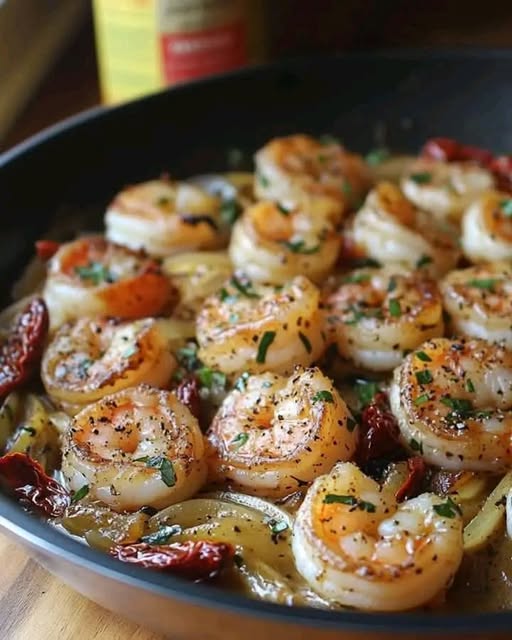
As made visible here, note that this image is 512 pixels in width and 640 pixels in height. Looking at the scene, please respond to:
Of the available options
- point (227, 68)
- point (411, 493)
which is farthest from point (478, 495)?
point (227, 68)

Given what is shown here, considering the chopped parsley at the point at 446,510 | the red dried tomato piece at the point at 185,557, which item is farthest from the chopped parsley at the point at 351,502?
the red dried tomato piece at the point at 185,557

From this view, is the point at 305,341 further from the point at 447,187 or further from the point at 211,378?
the point at 447,187

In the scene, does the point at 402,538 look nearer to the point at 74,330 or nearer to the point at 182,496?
the point at 182,496

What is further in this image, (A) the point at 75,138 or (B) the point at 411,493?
(A) the point at 75,138

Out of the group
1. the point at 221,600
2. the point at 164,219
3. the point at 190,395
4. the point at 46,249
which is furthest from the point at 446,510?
the point at 46,249

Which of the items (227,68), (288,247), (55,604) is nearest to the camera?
(55,604)

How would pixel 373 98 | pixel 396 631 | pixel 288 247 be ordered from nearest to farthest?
pixel 396 631 < pixel 288 247 < pixel 373 98

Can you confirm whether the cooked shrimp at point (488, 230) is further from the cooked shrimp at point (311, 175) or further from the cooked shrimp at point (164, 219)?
the cooked shrimp at point (164, 219)
